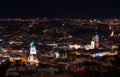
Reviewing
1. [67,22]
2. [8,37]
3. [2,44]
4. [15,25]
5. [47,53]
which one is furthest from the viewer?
[67,22]

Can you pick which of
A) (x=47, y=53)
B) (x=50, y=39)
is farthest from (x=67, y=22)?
(x=47, y=53)

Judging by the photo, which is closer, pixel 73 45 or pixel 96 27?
pixel 73 45

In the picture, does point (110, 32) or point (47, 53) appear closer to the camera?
point (47, 53)

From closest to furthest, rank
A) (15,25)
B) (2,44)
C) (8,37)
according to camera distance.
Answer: (2,44) → (8,37) → (15,25)

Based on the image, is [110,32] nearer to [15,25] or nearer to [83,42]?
[83,42]

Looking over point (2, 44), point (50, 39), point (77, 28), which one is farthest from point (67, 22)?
point (2, 44)

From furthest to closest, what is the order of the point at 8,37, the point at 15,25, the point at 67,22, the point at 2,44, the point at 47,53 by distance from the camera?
the point at 67,22
the point at 15,25
the point at 8,37
the point at 2,44
the point at 47,53

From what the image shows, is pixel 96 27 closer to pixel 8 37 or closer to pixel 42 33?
pixel 42 33
